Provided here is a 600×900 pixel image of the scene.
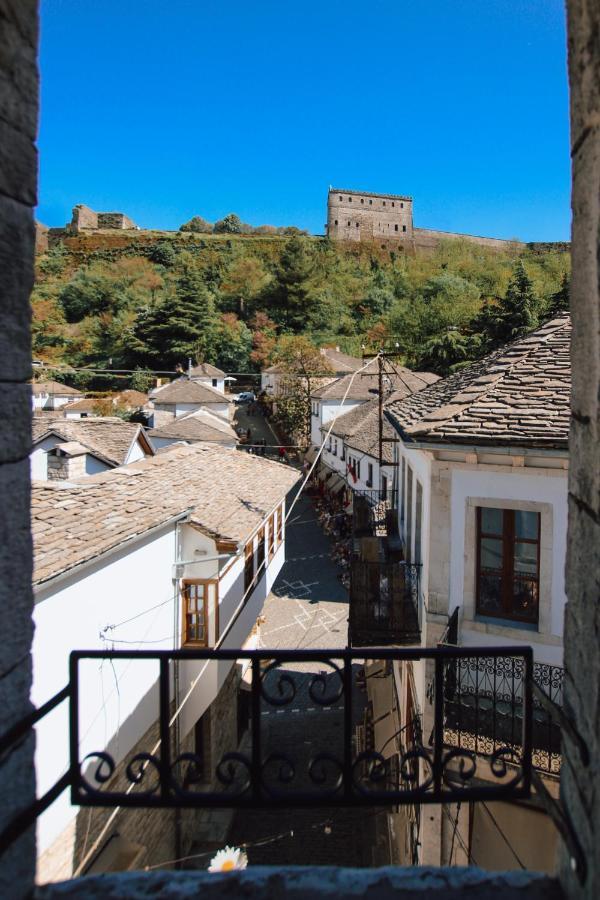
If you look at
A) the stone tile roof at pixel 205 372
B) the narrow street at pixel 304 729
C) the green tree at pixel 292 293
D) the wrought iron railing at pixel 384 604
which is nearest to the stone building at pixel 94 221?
the green tree at pixel 292 293

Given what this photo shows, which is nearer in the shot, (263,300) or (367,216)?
(263,300)

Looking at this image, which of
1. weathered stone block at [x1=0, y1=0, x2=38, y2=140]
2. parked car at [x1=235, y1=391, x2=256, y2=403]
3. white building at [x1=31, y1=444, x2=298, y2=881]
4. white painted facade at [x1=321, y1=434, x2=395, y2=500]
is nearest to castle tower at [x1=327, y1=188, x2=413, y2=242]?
parked car at [x1=235, y1=391, x2=256, y2=403]

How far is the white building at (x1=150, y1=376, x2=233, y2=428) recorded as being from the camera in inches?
1289

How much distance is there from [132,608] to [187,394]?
27.6 m

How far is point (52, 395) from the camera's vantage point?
36688mm

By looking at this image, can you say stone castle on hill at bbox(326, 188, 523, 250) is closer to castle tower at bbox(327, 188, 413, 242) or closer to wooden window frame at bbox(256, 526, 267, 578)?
castle tower at bbox(327, 188, 413, 242)

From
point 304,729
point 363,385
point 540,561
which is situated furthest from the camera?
point 363,385

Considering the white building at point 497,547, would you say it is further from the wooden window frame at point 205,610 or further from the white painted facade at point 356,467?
the white painted facade at point 356,467

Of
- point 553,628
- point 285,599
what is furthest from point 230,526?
point 285,599

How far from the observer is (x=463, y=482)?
6.47 meters

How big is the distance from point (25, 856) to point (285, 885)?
806mm

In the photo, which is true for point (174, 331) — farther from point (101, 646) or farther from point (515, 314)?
point (101, 646)

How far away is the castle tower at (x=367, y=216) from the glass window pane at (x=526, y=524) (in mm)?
80938

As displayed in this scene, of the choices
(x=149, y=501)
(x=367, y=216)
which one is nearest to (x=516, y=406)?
(x=149, y=501)
